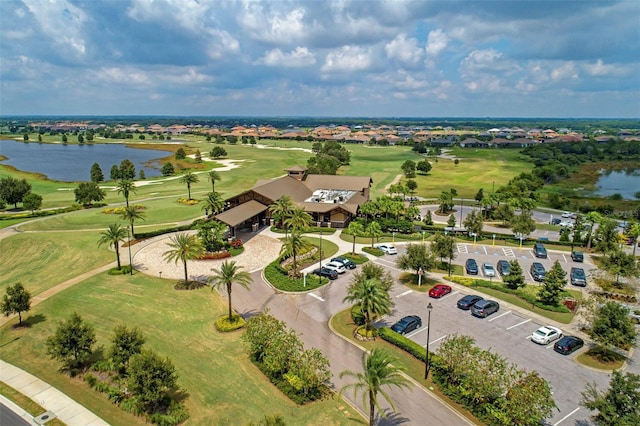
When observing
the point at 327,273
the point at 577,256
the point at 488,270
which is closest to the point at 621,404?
the point at 488,270

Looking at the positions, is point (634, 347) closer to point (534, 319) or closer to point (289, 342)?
point (534, 319)

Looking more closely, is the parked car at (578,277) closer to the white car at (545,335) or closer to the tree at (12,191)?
the white car at (545,335)

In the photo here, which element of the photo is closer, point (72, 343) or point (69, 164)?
point (72, 343)

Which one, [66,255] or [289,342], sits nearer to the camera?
[289,342]

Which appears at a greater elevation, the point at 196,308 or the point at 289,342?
the point at 289,342

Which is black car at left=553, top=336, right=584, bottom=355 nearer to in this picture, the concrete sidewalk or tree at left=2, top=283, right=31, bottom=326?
the concrete sidewalk

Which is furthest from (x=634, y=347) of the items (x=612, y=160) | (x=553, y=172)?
(x=612, y=160)

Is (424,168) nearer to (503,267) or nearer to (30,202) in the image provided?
(503,267)

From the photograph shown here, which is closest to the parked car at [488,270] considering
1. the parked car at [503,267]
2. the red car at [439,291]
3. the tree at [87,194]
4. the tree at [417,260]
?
the parked car at [503,267]

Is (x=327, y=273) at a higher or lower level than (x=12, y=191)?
lower
